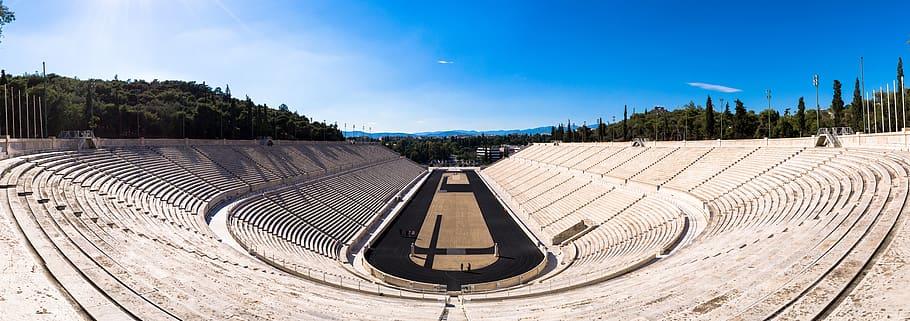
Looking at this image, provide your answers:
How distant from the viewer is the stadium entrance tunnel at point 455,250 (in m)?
19.1

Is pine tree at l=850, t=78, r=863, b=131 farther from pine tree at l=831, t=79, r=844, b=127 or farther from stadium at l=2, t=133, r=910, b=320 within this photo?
stadium at l=2, t=133, r=910, b=320

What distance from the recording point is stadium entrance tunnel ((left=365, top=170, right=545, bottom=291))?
62.7 feet

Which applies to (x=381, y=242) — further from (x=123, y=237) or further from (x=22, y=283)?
(x=22, y=283)

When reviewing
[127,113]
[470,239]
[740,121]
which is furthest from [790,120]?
[127,113]

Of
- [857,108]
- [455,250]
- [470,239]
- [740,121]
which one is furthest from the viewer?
[740,121]

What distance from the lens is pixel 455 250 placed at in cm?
2419

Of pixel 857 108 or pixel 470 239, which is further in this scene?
pixel 857 108

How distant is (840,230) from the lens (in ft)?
34.2

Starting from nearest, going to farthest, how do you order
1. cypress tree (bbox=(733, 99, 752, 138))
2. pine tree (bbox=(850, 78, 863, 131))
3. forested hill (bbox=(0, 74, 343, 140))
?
forested hill (bbox=(0, 74, 343, 140))
pine tree (bbox=(850, 78, 863, 131))
cypress tree (bbox=(733, 99, 752, 138))

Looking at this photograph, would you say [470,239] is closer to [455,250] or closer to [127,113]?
[455,250]

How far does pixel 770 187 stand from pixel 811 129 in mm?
52982

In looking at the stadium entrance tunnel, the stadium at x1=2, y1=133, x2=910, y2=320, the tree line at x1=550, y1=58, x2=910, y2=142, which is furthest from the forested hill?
the tree line at x1=550, y1=58, x2=910, y2=142

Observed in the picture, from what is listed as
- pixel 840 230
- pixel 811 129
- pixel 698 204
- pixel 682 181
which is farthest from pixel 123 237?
pixel 811 129

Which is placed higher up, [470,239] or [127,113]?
[127,113]
